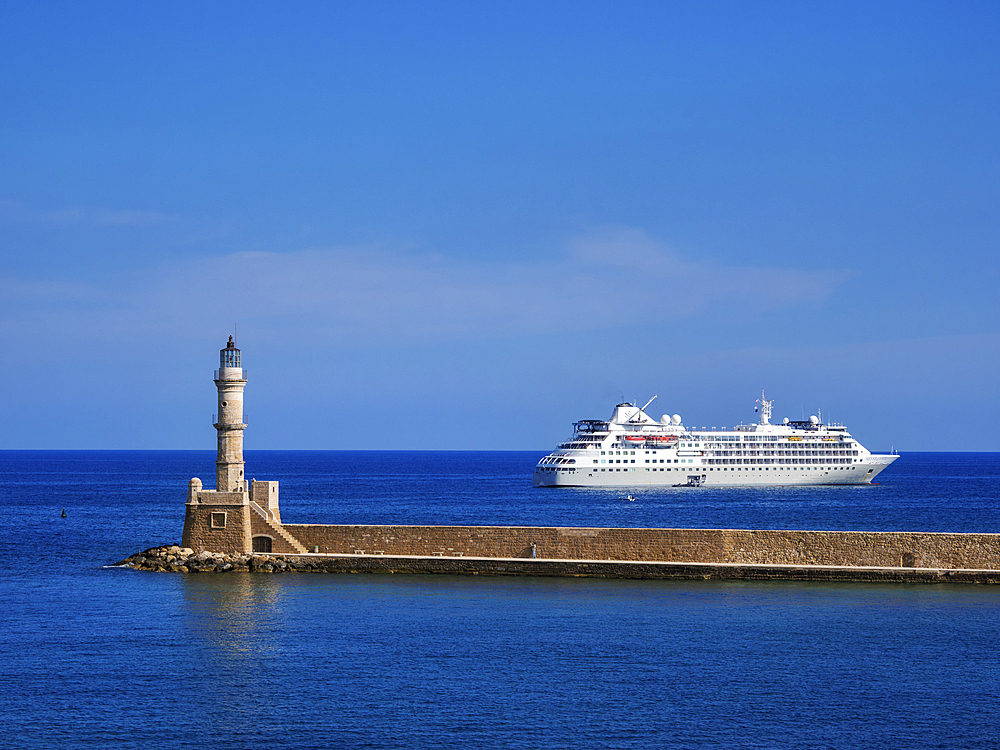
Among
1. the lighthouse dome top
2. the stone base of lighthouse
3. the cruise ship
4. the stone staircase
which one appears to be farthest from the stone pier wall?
the cruise ship

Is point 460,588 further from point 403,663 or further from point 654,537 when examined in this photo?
point 403,663

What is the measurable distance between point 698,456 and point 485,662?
80.3 meters

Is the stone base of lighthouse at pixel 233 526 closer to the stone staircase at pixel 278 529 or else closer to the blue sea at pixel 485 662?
the stone staircase at pixel 278 529

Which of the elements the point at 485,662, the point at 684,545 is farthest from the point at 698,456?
the point at 485,662

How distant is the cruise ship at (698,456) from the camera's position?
9850 cm

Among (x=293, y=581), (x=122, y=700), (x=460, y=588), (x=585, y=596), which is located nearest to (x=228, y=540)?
(x=293, y=581)

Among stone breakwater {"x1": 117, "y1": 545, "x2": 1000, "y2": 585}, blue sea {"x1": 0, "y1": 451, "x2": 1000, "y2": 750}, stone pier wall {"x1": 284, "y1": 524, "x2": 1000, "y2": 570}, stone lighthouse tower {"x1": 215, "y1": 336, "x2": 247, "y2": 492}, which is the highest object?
stone lighthouse tower {"x1": 215, "y1": 336, "x2": 247, "y2": 492}

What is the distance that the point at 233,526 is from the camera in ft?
115

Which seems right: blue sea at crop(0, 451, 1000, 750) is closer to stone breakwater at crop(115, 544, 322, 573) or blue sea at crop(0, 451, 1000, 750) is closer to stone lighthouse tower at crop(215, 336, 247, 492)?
stone breakwater at crop(115, 544, 322, 573)

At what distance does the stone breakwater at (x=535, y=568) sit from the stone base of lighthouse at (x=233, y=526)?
15.8 inches

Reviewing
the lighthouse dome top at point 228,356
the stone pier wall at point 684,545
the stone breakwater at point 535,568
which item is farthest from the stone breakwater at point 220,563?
the lighthouse dome top at point 228,356

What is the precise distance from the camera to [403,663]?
23281mm

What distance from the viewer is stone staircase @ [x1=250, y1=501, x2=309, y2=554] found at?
35.0 m

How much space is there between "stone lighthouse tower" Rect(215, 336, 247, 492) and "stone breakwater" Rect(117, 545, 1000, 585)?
2.31 metres
